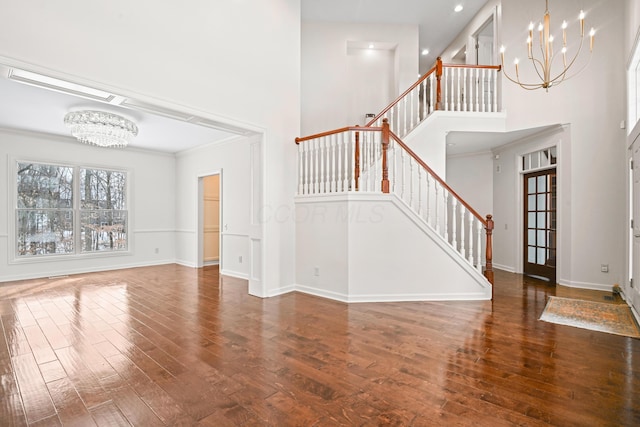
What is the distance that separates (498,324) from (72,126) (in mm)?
6514

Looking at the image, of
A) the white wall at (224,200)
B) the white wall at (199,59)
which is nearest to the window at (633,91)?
the white wall at (199,59)

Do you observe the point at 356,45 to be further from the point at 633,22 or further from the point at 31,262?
the point at 31,262

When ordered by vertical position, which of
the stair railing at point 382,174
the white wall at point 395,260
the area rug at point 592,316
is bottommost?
the area rug at point 592,316

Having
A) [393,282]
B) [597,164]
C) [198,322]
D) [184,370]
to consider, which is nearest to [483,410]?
[184,370]

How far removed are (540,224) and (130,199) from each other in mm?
8982

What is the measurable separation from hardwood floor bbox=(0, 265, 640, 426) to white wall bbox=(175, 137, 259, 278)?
7.14ft

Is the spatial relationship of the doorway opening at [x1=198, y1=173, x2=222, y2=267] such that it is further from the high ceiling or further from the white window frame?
the white window frame

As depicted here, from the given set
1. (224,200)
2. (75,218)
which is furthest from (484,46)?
(75,218)

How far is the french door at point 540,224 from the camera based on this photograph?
5.52m

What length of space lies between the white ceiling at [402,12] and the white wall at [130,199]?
509 centimetres

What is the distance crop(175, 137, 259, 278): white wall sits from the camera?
6039 mm

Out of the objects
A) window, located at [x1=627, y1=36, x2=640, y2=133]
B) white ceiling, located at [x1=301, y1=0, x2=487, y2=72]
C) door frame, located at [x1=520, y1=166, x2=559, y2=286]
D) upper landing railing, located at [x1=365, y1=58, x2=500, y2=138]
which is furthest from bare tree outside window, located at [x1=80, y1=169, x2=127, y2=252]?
window, located at [x1=627, y1=36, x2=640, y2=133]

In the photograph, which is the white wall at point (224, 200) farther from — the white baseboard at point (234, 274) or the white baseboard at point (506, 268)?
the white baseboard at point (506, 268)

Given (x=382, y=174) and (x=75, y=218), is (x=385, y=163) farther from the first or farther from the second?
(x=75, y=218)
